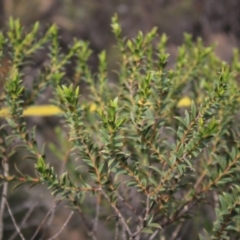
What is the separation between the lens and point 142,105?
1.21 meters

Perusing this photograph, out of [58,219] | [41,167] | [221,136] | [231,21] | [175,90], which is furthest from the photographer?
[231,21]

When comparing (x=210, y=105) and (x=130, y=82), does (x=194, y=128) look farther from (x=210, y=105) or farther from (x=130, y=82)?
(x=130, y=82)

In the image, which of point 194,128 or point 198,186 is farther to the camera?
point 198,186

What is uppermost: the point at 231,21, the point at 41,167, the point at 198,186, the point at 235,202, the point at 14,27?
the point at 231,21

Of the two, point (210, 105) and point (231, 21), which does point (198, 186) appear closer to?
point (210, 105)

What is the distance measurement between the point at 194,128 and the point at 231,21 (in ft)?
9.92

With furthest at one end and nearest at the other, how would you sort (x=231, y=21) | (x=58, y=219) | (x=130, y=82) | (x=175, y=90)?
1. (x=231, y=21)
2. (x=58, y=219)
3. (x=175, y=90)
4. (x=130, y=82)

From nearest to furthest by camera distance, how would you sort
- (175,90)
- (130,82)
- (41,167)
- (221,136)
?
(41,167), (130,82), (221,136), (175,90)

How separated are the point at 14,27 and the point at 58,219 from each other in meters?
2.01

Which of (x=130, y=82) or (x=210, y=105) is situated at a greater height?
(x=130, y=82)

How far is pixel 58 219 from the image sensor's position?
138 inches

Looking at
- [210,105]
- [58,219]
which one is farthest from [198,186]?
[58,219]

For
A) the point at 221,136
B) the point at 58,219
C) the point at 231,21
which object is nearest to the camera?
the point at 221,136

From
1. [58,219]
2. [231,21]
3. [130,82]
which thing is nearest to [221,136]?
[130,82]
